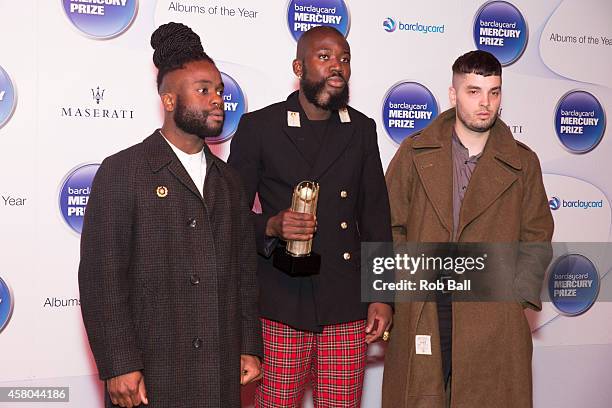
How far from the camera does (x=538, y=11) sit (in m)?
3.96

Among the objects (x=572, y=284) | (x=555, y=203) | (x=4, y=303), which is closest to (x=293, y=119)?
(x=4, y=303)

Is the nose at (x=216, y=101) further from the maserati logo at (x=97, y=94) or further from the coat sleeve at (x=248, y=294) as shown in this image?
the maserati logo at (x=97, y=94)

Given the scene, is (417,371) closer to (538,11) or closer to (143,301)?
(143,301)

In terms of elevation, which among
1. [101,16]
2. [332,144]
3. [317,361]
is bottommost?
[317,361]

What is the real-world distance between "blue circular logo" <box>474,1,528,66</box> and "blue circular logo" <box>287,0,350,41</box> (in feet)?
2.48

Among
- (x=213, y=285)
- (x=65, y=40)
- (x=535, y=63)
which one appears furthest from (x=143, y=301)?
(x=535, y=63)

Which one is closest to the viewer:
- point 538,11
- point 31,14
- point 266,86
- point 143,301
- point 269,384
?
point 143,301

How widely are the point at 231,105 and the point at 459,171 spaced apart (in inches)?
48.0

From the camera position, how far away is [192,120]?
226cm

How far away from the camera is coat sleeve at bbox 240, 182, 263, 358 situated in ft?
7.75

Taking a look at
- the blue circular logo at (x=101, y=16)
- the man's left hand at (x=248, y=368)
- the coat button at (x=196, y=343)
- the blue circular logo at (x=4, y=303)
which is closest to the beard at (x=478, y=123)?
the man's left hand at (x=248, y=368)

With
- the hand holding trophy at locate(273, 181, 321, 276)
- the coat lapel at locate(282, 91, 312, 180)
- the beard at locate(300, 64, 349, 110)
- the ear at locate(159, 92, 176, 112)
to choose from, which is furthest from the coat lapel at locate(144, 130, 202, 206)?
the beard at locate(300, 64, 349, 110)

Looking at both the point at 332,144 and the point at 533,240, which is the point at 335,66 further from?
the point at 533,240

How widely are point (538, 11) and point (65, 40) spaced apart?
2.45 metres
